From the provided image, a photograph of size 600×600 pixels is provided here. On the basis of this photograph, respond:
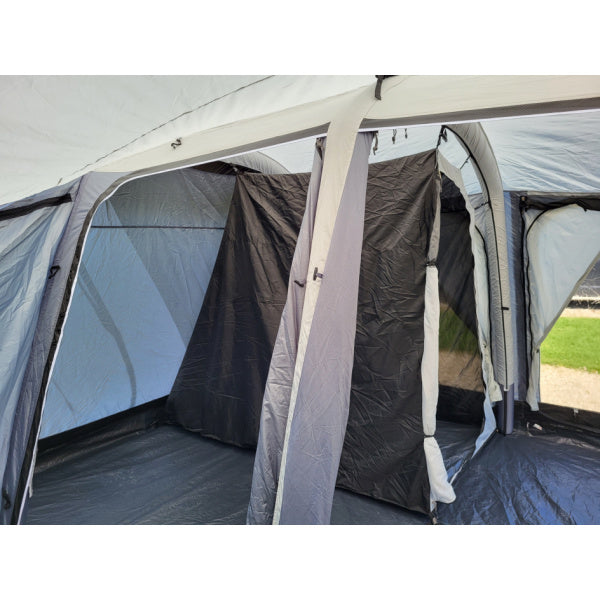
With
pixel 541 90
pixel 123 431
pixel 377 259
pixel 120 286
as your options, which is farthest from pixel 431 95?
pixel 123 431

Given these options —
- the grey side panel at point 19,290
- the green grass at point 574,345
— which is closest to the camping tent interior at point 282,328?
the grey side panel at point 19,290

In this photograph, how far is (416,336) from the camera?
7.06 ft

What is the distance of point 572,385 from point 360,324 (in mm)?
1840

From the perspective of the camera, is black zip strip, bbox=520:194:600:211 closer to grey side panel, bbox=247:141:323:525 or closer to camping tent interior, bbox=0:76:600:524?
camping tent interior, bbox=0:76:600:524

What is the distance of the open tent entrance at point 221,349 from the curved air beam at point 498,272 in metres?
0.15

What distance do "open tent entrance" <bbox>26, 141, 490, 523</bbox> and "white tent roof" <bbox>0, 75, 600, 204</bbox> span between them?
66 centimetres

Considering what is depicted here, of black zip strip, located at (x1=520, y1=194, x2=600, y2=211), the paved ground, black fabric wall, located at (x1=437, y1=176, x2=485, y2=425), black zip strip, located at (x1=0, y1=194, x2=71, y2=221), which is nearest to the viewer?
black zip strip, located at (x1=0, y1=194, x2=71, y2=221)

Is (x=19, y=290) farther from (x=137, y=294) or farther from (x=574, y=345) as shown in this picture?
A: (x=574, y=345)

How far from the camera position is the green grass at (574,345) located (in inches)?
118

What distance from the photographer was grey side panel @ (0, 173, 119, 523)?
5.71 ft

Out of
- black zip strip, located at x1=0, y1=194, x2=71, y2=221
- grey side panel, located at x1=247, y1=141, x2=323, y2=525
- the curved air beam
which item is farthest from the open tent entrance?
black zip strip, located at x1=0, y1=194, x2=71, y2=221

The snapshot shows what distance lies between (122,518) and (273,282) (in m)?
1.47

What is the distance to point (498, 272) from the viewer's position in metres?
2.96

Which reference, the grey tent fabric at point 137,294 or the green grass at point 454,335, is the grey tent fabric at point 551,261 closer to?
the green grass at point 454,335
